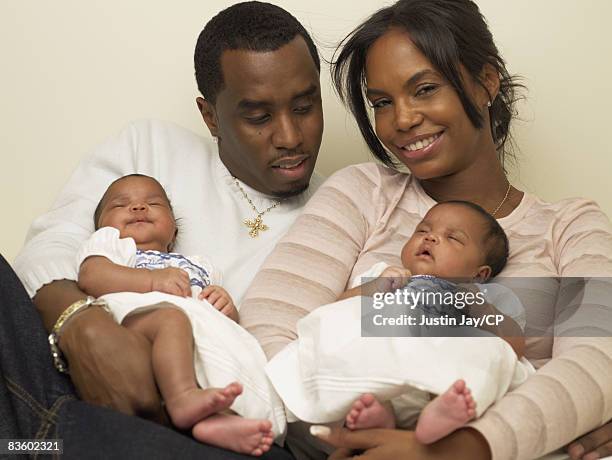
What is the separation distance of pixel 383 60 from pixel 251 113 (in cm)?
36

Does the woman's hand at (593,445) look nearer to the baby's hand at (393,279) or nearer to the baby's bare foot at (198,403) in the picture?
the baby's hand at (393,279)

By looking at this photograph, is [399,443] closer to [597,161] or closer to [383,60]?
[383,60]

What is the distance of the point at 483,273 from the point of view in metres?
1.96

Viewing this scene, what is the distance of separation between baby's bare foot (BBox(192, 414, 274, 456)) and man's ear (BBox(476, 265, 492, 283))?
601 mm

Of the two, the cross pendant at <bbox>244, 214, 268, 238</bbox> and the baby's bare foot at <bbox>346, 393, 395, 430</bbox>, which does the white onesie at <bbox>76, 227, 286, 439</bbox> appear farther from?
the cross pendant at <bbox>244, 214, 268, 238</bbox>

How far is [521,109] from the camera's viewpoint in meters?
2.95

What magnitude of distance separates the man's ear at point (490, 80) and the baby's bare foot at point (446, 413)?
893 mm

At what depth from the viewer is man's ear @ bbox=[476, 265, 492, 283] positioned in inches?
76.6

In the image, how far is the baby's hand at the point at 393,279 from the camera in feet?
6.02

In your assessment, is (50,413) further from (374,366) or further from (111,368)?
(374,366)

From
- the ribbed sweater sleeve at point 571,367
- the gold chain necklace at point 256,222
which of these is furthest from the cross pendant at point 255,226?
the ribbed sweater sleeve at point 571,367

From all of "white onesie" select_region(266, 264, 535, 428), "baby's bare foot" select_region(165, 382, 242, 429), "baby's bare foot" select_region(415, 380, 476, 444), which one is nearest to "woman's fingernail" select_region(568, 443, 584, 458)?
"white onesie" select_region(266, 264, 535, 428)

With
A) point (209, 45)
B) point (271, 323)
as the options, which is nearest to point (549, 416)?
point (271, 323)

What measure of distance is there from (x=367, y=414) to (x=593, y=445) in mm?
469
